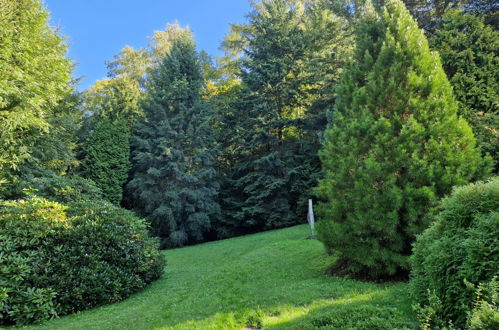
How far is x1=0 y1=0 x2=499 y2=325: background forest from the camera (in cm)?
495

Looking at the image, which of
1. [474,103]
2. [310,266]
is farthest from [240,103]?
[310,266]

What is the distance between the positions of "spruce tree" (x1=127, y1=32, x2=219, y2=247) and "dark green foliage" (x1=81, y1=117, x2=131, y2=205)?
0.82m

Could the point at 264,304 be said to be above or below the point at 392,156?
below

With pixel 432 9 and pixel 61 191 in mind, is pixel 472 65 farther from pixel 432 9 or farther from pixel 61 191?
pixel 61 191

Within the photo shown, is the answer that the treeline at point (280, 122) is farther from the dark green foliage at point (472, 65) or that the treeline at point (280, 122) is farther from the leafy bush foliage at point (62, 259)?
the leafy bush foliage at point (62, 259)

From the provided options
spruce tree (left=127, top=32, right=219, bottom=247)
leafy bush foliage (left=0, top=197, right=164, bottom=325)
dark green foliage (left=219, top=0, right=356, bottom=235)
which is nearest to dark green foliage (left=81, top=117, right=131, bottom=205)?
spruce tree (left=127, top=32, right=219, bottom=247)

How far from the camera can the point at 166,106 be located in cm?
2028

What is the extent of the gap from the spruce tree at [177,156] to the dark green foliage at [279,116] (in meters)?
2.03

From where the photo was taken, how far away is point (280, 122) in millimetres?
19625

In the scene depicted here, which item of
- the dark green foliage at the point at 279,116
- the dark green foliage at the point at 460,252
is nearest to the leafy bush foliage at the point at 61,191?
the dark green foliage at the point at 460,252

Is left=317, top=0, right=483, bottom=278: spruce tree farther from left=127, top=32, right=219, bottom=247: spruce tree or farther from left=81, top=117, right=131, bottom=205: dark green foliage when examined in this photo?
left=81, top=117, right=131, bottom=205: dark green foliage

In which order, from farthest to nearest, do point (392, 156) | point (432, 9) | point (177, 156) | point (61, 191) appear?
point (177, 156) < point (432, 9) < point (61, 191) < point (392, 156)

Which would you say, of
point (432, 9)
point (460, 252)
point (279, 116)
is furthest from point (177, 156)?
point (460, 252)

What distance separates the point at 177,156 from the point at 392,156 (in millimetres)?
15200
